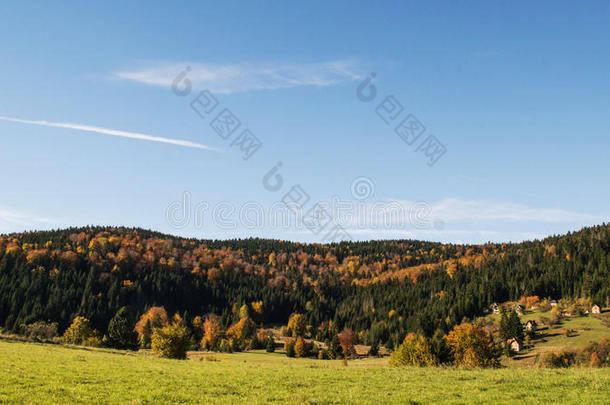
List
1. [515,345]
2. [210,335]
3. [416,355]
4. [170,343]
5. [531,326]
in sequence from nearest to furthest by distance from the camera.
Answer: [170,343] → [416,355] → [515,345] → [531,326] → [210,335]

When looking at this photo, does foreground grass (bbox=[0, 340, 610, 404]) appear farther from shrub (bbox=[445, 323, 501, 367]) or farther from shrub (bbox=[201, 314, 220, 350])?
shrub (bbox=[201, 314, 220, 350])

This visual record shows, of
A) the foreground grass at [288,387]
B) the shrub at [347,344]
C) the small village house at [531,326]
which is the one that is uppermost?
the foreground grass at [288,387]

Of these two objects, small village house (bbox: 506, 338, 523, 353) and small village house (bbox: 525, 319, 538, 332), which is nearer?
small village house (bbox: 506, 338, 523, 353)

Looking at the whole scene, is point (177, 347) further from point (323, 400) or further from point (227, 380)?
point (323, 400)

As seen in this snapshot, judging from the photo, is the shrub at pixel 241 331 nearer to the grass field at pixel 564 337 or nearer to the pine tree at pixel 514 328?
the pine tree at pixel 514 328

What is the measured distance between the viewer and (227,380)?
2741cm

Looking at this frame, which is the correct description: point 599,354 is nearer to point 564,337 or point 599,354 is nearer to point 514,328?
point 514,328

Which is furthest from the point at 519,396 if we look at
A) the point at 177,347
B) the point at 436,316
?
the point at 436,316

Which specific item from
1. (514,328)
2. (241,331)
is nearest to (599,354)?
(514,328)

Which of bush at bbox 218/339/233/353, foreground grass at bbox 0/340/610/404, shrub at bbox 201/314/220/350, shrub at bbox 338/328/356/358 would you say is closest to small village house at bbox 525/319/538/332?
shrub at bbox 338/328/356/358

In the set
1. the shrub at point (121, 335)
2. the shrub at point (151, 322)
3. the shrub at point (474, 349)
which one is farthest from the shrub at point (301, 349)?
the shrub at point (474, 349)

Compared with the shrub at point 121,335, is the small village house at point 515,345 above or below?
below

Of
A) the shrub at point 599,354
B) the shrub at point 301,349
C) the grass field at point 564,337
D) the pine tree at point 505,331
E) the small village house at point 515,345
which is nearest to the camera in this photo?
the shrub at point 599,354

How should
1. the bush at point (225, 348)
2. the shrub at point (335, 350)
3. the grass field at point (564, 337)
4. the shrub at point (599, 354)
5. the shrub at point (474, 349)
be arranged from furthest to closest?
1. the bush at point (225, 348)
2. the shrub at point (335, 350)
3. the grass field at point (564, 337)
4. the shrub at point (474, 349)
5. the shrub at point (599, 354)
